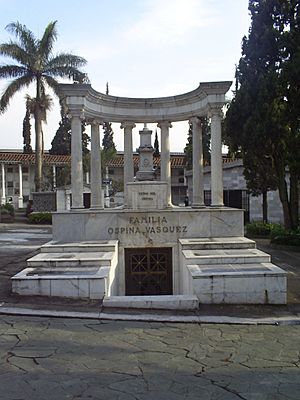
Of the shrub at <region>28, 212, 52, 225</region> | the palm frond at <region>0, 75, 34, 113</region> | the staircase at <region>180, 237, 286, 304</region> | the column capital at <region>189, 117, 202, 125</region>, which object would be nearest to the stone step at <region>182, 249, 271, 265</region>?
the staircase at <region>180, 237, 286, 304</region>

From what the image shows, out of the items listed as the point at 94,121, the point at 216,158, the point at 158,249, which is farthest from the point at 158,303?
the point at 94,121

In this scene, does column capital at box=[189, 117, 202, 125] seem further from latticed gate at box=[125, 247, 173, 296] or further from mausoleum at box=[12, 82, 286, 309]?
latticed gate at box=[125, 247, 173, 296]

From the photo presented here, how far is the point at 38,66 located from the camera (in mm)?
29188

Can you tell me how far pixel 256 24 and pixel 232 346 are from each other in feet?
45.4

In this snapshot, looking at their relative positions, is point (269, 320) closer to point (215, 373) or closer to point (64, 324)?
point (215, 373)

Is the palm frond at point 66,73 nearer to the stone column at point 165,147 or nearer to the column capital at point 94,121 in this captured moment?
the stone column at point 165,147

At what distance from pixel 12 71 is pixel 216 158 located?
20.1 m

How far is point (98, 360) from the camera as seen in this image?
4.92m

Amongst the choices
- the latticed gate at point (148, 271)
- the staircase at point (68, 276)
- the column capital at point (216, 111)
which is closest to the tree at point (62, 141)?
the column capital at point (216, 111)

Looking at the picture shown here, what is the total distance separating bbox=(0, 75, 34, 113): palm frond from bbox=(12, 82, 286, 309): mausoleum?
15.1 meters

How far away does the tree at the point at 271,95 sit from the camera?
1534 centimetres

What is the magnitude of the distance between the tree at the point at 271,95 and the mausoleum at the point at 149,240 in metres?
2.09

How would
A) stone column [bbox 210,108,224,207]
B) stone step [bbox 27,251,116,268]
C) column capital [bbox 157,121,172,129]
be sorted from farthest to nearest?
1. column capital [bbox 157,121,172,129]
2. stone column [bbox 210,108,224,207]
3. stone step [bbox 27,251,116,268]

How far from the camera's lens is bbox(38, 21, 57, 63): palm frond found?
96.0ft
